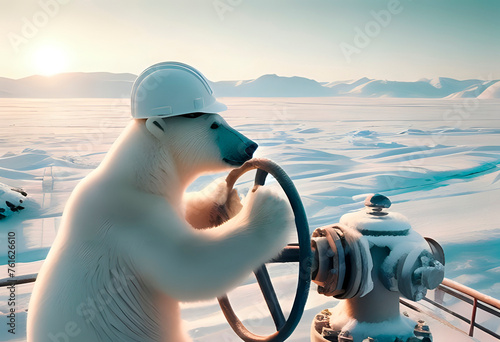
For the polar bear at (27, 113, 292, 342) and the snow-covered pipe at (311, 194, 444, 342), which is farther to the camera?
the snow-covered pipe at (311, 194, 444, 342)

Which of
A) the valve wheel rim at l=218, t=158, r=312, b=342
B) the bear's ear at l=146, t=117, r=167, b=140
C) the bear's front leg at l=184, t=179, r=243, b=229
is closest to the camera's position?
the valve wheel rim at l=218, t=158, r=312, b=342

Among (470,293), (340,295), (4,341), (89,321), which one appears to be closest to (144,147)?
(89,321)

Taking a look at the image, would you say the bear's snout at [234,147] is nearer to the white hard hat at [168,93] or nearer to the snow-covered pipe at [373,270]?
the white hard hat at [168,93]

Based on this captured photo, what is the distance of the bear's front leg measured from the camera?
1.42 meters

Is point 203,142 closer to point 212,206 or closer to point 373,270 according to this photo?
point 212,206

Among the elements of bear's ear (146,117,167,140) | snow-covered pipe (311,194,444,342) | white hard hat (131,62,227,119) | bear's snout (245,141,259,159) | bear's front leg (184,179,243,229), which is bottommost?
snow-covered pipe (311,194,444,342)

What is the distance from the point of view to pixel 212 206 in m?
1.44

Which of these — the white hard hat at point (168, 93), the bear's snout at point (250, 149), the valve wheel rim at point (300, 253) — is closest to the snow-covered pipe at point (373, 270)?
the valve wheel rim at point (300, 253)

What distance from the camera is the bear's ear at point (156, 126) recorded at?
118 cm

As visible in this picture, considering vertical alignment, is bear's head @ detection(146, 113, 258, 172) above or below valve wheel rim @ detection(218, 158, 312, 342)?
above

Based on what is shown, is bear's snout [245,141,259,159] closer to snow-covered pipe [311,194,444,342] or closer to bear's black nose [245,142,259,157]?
bear's black nose [245,142,259,157]

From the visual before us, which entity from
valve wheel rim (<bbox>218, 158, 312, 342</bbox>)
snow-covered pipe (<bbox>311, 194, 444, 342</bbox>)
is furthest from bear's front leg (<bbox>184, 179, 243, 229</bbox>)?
snow-covered pipe (<bbox>311, 194, 444, 342</bbox>)

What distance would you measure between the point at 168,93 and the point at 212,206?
1.37ft

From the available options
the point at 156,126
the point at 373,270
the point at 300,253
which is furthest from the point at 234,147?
the point at 373,270
